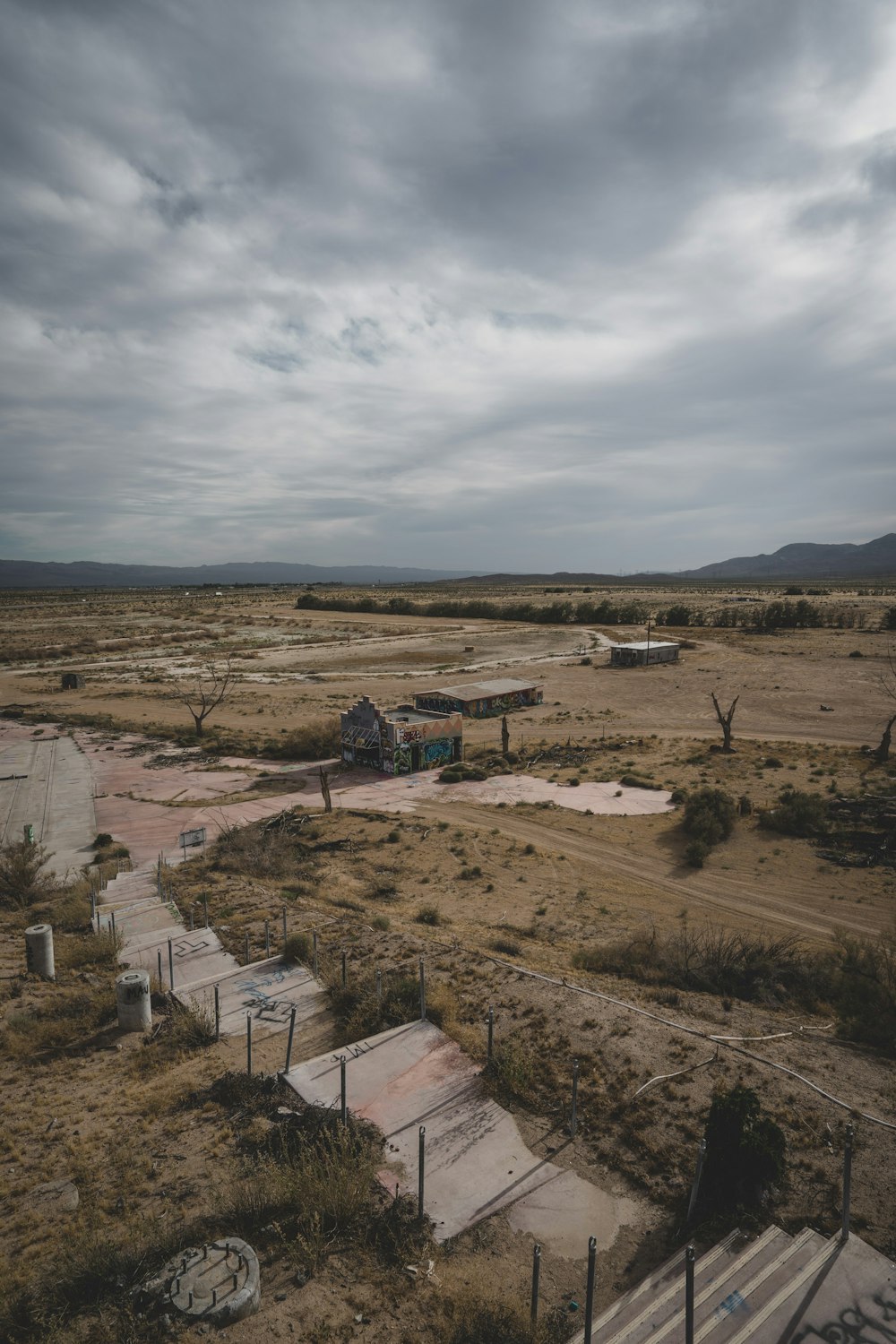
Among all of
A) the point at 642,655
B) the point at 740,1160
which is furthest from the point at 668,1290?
the point at 642,655

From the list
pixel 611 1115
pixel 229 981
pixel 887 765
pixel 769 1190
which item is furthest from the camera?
pixel 887 765

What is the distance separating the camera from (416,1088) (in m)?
9.99

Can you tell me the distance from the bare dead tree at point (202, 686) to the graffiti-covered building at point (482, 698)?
16332mm

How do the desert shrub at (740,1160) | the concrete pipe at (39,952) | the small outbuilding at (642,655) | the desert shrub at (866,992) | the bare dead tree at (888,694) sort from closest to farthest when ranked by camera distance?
the desert shrub at (740,1160) < the desert shrub at (866,992) < the concrete pipe at (39,952) < the bare dead tree at (888,694) < the small outbuilding at (642,655)

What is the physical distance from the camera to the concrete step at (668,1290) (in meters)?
6.44

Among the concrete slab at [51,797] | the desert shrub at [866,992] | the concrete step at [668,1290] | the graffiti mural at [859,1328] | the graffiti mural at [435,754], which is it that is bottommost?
the concrete slab at [51,797]

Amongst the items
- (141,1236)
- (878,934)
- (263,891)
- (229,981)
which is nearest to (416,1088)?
(141,1236)

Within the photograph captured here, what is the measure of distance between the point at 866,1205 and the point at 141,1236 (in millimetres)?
8103

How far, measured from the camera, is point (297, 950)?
1450 cm

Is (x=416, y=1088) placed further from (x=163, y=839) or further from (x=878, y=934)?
(x=163, y=839)

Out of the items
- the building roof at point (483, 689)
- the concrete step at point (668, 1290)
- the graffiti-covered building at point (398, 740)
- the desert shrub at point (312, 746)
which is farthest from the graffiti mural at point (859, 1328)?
the building roof at point (483, 689)

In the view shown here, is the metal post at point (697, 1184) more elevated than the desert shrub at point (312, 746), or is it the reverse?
the metal post at point (697, 1184)

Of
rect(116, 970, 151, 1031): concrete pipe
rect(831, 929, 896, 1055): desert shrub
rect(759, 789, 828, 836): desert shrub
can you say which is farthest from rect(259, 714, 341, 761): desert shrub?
rect(831, 929, 896, 1055): desert shrub

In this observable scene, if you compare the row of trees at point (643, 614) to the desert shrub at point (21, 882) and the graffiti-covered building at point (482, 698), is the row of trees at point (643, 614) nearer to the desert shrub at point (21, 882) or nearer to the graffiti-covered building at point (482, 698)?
the graffiti-covered building at point (482, 698)
